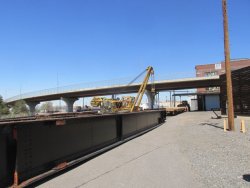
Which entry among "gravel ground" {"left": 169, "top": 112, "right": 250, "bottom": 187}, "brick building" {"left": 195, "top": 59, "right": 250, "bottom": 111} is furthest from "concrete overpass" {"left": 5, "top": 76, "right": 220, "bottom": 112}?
"gravel ground" {"left": 169, "top": 112, "right": 250, "bottom": 187}

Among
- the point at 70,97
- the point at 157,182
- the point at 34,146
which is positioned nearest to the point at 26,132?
the point at 34,146

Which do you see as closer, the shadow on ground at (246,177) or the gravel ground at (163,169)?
the gravel ground at (163,169)

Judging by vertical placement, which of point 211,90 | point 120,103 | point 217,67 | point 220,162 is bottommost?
point 220,162

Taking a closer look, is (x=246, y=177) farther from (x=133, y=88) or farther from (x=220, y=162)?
(x=133, y=88)

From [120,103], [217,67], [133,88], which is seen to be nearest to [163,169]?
[120,103]

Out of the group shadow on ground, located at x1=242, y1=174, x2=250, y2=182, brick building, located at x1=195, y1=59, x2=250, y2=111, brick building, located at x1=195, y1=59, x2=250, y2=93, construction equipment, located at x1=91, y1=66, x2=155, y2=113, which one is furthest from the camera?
brick building, located at x1=195, y1=59, x2=250, y2=93

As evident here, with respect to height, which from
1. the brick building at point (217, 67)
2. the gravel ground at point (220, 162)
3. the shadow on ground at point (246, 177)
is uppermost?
the brick building at point (217, 67)

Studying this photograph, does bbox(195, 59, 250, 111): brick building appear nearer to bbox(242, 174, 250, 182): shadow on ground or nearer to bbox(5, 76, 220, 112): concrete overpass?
bbox(5, 76, 220, 112): concrete overpass

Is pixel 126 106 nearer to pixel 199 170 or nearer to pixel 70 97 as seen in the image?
pixel 199 170

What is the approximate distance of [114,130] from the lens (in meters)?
13.3

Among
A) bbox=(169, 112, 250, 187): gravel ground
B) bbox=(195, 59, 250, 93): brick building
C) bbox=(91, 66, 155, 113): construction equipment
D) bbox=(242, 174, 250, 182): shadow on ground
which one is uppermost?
bbox=(195, 59, 250, 93): brick building

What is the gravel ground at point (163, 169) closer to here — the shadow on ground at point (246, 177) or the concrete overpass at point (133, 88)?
the shadow on ground at point (246, 177)

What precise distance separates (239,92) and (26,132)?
111 feet

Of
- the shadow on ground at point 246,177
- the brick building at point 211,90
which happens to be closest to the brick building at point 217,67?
the brick building at point 211,90
